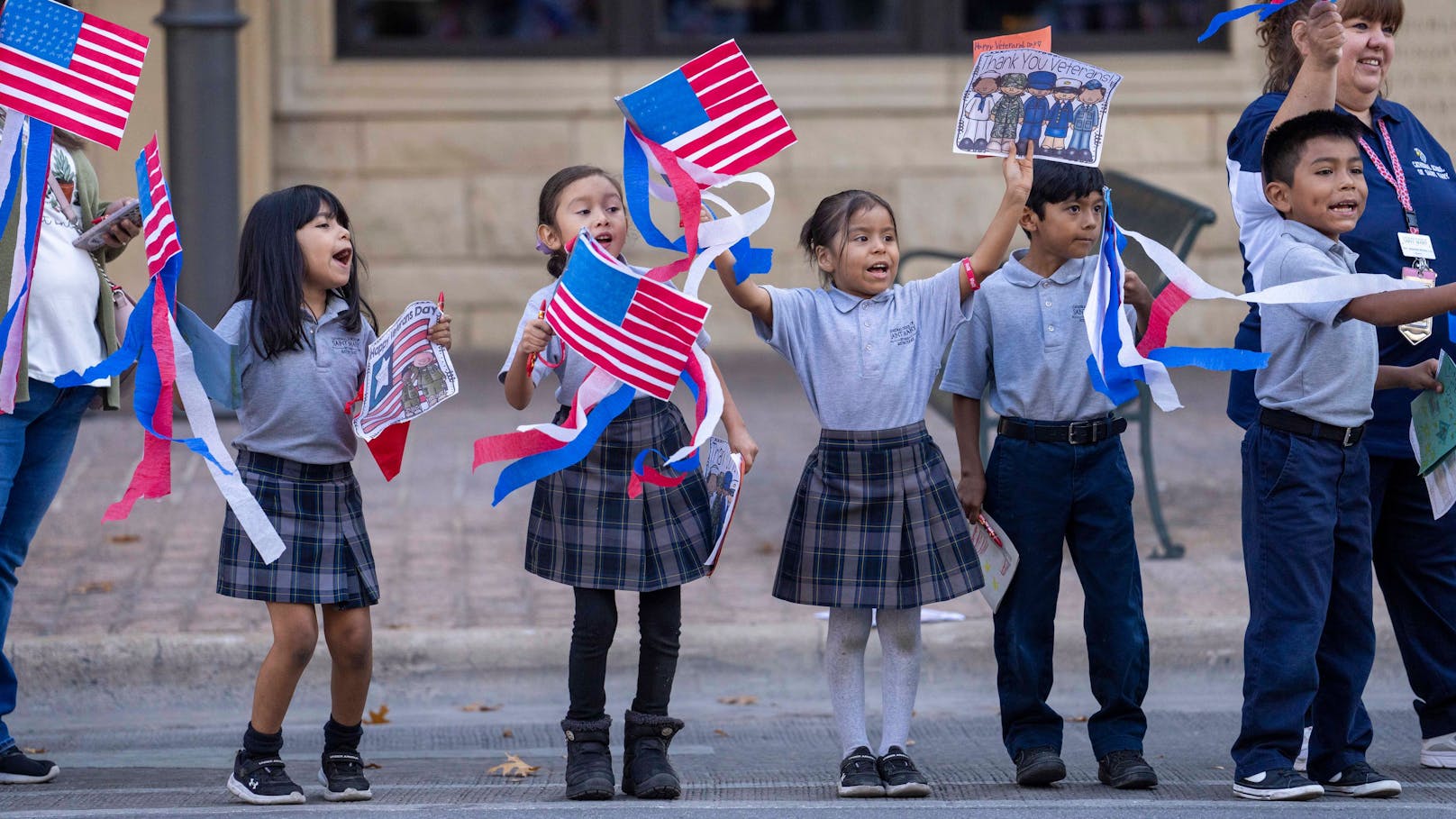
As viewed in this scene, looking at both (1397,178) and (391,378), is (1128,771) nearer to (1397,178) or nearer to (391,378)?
(1397,178)

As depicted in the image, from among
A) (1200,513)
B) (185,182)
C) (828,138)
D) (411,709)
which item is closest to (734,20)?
(828,138)

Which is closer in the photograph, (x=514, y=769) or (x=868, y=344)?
(x=868, y=344)

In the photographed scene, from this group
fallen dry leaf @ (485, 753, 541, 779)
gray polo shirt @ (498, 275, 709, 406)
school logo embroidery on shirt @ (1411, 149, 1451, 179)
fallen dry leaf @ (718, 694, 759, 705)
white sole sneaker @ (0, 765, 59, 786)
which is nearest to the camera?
gray polo shirt @ (498, 275, 709, 406)

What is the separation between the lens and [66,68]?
13.9 ft

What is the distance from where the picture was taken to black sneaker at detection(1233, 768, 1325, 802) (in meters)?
4.09

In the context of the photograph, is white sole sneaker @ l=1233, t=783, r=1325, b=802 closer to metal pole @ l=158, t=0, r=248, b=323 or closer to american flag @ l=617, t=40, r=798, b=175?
american flag @ l=617, t=40, r=798, b=175

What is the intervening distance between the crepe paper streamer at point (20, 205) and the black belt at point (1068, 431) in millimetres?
2327

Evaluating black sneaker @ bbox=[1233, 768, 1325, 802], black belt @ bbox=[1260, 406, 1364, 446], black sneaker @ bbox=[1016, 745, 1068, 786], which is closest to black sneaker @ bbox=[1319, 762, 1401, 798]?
black sneaker @ bbox=[1233, 768, 1325, 802]

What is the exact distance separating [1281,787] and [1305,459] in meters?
0.73

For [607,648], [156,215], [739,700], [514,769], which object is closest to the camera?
[156,215]

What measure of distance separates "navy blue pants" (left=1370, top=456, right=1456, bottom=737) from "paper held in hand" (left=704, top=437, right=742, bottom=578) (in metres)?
1.50

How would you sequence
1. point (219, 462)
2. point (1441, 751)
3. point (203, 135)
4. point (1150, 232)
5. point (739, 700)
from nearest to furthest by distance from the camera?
point (219, 462), point (1441, 751), point (739, 700), point (1150, 232), point (203, 135)

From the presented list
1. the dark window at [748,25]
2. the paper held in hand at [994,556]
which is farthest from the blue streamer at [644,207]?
the dark window at [748,25]

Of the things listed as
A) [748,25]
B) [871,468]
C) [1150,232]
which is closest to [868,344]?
[871,468]
